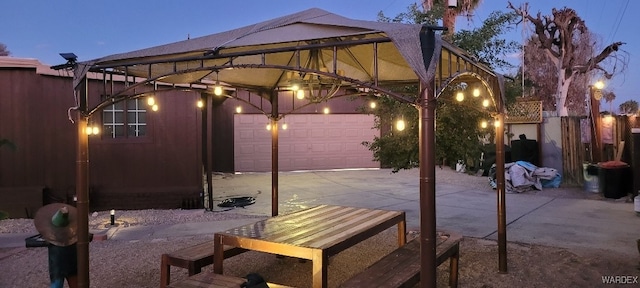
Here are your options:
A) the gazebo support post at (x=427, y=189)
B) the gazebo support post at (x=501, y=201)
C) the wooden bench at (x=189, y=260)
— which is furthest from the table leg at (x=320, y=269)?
the gazebo support post at (x=501, y=201)

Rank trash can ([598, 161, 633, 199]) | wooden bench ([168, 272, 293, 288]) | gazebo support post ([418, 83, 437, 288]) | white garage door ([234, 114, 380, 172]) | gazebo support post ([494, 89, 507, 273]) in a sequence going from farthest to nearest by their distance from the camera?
white garage door ([234, 114, 380, 172])
trash can ([598, 161, 633, 199])
gazebo support post ([494, 89, 507, 273])
wooden bench ([168, 272, 293, 288])
gazebo support post ([418, 83, 437, 288])

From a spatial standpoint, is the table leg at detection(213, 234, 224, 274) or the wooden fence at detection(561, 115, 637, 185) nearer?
the table leg at detection(213, 234, 224, 274)

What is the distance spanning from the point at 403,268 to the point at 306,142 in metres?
13.3

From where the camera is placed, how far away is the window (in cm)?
901

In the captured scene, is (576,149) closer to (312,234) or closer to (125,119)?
(312,234)

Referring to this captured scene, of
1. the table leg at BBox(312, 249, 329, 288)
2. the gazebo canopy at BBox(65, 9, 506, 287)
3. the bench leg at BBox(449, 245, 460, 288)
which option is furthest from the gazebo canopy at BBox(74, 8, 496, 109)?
the bench leg at BBox(449, 245, 460, 288)

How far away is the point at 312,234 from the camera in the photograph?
397 cm

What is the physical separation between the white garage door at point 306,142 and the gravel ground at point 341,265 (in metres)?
10.2

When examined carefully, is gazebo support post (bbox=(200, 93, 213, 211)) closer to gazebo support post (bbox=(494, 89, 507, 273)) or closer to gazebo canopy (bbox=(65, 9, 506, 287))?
gazebo canopy (bbox=(65, 9, 506, 287))

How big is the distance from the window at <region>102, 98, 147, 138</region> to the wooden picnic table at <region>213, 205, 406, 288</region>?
5.56m

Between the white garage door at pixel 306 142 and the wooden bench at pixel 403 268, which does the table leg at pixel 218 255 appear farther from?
the white garage door at pixel 306 142

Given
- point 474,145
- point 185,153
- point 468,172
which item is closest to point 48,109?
point 185,153

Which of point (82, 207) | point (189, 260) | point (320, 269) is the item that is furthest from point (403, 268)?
point (82, 207)

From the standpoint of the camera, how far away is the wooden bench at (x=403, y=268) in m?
3.43
